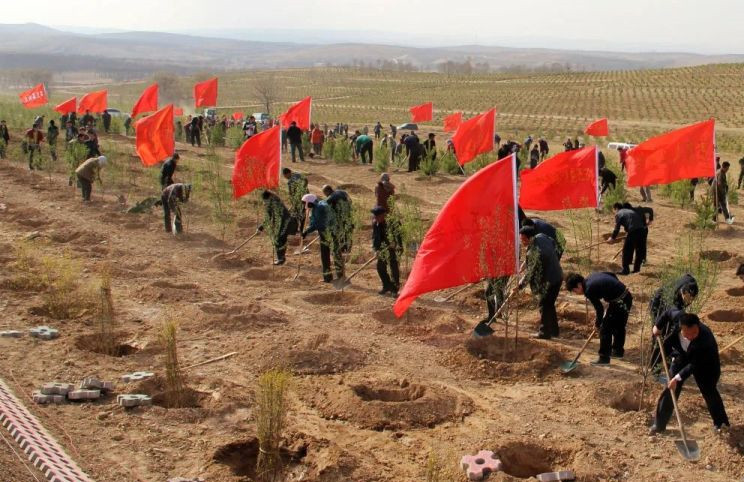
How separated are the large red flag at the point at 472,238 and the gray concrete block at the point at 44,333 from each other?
3.65 meters

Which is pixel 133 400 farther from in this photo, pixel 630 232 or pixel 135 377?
pixel 630 232

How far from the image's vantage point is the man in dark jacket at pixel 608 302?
22.7ft

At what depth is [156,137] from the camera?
575 inches

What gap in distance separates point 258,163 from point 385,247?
2987mm

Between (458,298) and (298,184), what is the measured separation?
276 centimetres

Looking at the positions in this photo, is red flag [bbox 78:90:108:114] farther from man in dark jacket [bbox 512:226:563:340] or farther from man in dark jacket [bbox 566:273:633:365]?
man in dark jacket [bbox 566:273:633:365]

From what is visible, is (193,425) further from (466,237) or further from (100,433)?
(466,237)

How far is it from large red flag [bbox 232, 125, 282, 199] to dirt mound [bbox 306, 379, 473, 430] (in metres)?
5.08

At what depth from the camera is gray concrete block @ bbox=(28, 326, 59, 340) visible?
7.81m

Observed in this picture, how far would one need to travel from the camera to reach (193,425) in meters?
6.01

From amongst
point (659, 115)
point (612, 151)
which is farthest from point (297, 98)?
point (612, 151)

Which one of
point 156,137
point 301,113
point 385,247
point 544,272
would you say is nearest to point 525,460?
point 544,272

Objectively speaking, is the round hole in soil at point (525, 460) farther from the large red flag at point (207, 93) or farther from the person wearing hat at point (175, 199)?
the large red flag at point (207, 93)

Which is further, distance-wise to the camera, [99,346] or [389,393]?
[99,346]
